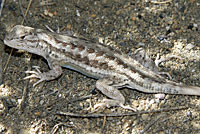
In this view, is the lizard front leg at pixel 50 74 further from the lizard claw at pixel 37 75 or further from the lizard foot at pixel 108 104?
the lizard foot at pixel 108 104

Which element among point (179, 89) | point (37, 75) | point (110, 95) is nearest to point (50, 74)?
point (37, 75)

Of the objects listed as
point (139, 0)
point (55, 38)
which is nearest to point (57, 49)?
point (55, 38)

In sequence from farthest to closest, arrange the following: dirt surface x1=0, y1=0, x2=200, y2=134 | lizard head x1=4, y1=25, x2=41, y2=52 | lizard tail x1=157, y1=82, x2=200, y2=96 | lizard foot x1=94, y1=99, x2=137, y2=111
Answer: lizard head x1=4, y1=25, x2=41, y2=52, lizard foot x1=94, y1=99, x2=137, y2=111, dirt surface x1=0, y1=0, x2=200, y2=134, lizard tail x1=157, y1=82, x2=200, y2=96

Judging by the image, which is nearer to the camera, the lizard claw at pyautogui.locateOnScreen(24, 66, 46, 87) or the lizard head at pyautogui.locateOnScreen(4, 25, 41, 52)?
the lizard head at pyautogui.locateOnScreen(4, 25, 41, 52)

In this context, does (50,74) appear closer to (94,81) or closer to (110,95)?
(94,81)

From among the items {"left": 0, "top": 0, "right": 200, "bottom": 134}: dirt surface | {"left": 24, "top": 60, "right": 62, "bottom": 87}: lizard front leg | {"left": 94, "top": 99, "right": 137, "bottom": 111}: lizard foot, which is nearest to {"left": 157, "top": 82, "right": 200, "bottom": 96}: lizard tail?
{"left": 0, "top": 0, "right": 200, "bottom": 134}: dirt surface

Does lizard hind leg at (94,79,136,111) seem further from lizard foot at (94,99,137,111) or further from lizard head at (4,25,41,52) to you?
lizard head at (4,25,41,52)

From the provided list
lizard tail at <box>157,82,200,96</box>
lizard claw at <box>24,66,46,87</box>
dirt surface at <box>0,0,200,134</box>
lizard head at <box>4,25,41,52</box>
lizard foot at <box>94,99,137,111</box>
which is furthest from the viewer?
lizard claw at <box>24,66,46,87</box>
